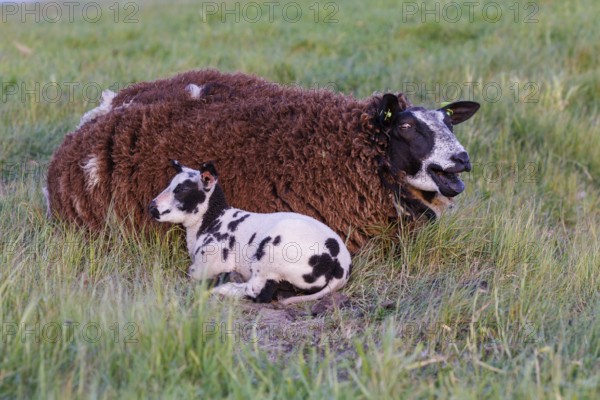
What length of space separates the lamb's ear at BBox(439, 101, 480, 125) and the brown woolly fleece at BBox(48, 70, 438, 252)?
35 cm

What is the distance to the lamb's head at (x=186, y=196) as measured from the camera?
5.11m

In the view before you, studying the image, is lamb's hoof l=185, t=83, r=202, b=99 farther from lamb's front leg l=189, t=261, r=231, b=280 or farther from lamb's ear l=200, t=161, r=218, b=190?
lamb's front leg l=189, t=261, r=231, b=280

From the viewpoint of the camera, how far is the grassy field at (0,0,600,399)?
3.58 metres

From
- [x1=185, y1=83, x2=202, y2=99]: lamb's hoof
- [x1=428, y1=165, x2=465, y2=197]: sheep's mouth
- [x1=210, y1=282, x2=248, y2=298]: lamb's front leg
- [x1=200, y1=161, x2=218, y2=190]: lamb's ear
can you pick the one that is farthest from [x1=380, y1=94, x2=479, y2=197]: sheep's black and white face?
[x1=185, y1=83, x2=202, y2=99]: lamb's hoof

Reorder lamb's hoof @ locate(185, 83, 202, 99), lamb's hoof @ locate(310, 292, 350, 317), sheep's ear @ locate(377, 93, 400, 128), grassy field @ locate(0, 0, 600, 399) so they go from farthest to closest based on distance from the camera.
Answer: lamb's hoof @ locate(185, 83, 202, 99) < sheep's ear @ locate(377, 93, 400, 128) < lamb's hoof @ locate(310, 292, 350, 317) < grassy field @ locate(0, 0, 600, 399)

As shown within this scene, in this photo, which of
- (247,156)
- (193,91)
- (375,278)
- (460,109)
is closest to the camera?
(375,278)

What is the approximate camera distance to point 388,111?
5.23 metres

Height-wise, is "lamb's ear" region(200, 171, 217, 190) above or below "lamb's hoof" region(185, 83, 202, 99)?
below

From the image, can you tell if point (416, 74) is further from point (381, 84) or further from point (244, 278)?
point (244, 278)

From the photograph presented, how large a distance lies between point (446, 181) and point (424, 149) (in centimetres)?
26

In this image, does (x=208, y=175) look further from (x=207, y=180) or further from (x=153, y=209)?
(x=153, y=209)

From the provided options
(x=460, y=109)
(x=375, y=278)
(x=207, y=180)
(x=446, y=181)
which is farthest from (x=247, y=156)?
(x=460, y=109)

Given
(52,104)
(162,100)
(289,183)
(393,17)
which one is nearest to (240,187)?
(289,183)

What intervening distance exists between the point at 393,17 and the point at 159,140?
8306 millimetres
